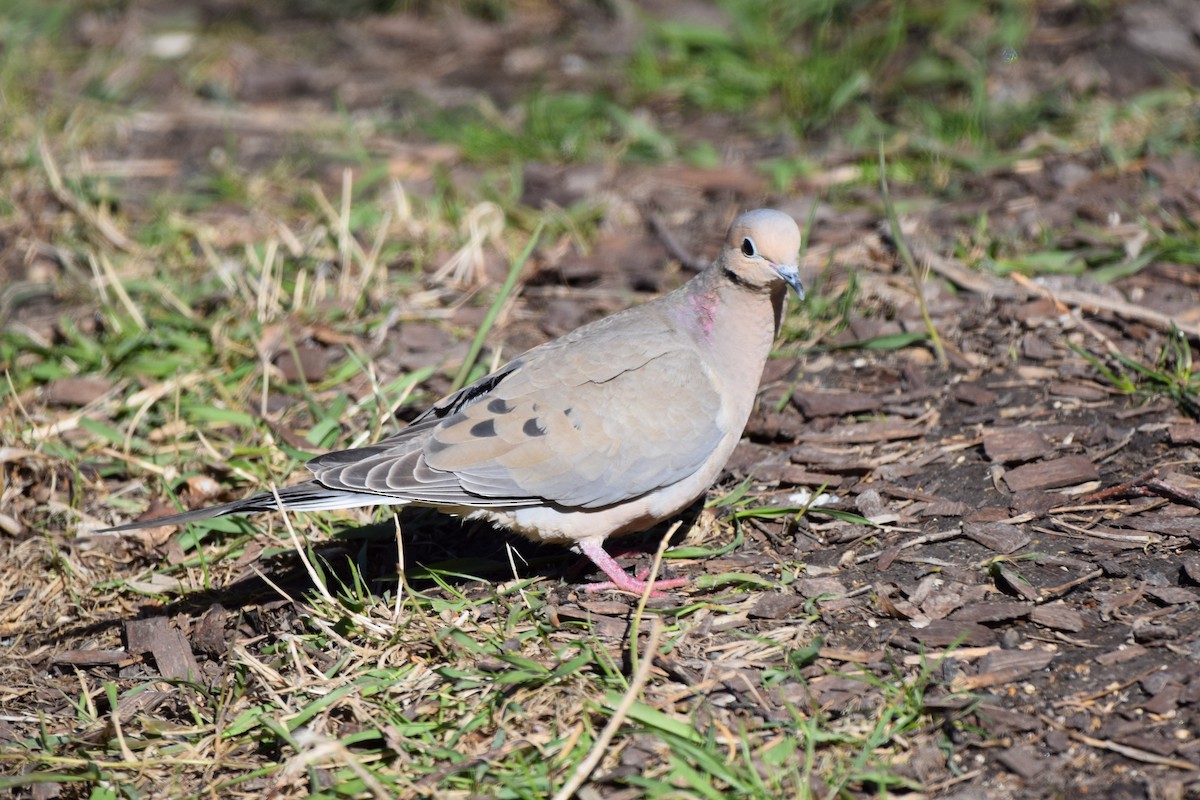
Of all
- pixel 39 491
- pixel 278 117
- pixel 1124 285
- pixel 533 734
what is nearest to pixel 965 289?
pixel 1124 285

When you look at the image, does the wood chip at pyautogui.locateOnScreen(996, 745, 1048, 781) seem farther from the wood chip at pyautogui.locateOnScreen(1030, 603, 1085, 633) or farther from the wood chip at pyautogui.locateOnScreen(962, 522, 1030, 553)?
the wood chip at pyautogui.locateOnScreen(962, 522, 1030, 553)

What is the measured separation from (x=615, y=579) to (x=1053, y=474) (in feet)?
5.10

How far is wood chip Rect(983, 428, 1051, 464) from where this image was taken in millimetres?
4051

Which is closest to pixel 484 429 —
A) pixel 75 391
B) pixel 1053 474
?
pixel 1053 474

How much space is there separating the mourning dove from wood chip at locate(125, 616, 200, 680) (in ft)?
1.48

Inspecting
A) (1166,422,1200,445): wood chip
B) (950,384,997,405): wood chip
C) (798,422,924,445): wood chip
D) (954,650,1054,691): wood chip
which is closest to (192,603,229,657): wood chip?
(798,422,924,445): wood chip

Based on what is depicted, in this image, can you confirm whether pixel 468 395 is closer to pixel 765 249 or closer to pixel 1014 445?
pixel 765 249

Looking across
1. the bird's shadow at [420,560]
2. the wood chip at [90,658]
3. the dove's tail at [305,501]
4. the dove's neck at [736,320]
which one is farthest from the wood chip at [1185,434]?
the wood chip at [90,658]

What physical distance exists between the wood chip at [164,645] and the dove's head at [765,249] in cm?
223

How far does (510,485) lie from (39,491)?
2.09 m

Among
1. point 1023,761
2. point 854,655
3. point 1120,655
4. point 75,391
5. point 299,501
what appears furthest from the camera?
point 75,391

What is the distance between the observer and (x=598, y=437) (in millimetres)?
3736

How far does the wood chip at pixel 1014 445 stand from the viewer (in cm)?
405

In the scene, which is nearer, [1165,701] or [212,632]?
[1165,701]
